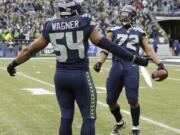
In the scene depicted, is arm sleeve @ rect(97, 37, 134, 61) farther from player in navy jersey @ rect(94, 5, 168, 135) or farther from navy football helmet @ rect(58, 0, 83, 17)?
player in navy jersey @ rect(94, 5, 168, 135)

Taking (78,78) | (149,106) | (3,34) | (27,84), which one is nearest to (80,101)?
(78,78)

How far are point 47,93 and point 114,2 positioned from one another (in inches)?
1281

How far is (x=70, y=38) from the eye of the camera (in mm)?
5598

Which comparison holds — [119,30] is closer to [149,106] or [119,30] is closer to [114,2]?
[149,106]

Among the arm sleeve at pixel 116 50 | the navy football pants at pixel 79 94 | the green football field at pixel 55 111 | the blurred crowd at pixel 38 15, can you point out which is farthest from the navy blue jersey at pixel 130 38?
the blurred crowd at pixel 38 15

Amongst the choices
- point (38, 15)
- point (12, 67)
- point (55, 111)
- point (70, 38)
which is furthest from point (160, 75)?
point (38, 15)

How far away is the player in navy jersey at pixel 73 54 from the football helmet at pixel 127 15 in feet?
7.16

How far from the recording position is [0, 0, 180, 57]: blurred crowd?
37.2m

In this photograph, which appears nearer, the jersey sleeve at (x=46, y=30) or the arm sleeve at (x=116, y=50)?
the arm sleeve at (x=116, y=50)

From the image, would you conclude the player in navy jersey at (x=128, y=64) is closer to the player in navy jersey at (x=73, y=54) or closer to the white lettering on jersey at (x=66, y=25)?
the player in navy jersey at (x=73, y=54)

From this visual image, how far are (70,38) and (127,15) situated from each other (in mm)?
2425

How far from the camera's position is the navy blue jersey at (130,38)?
7.82 m

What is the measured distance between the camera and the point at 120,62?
7.95m

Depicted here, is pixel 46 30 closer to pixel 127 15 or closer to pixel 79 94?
pixel 79 94
